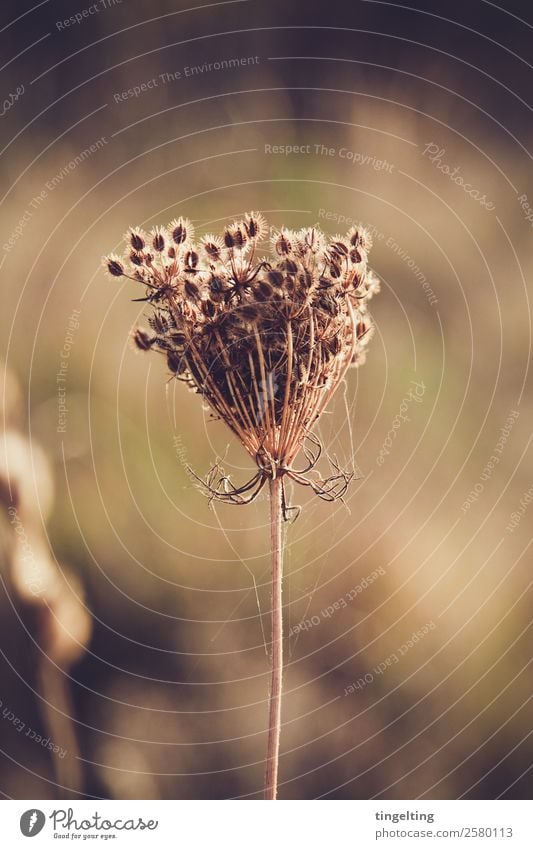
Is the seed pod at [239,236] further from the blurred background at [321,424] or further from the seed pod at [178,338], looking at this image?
the blurred background at [321,424]

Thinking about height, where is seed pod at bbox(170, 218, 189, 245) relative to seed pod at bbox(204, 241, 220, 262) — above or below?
above

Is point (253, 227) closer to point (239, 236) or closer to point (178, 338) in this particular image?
point (239, 236)

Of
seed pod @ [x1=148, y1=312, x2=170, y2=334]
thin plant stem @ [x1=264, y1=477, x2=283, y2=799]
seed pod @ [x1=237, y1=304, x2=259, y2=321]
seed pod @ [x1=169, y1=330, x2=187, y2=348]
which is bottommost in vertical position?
thin plant stem @ [x1=264, y1=477, x2=283, y2=799]

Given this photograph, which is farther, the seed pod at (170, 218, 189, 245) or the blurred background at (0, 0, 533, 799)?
the blurred background at (0, 0, 533, 799)

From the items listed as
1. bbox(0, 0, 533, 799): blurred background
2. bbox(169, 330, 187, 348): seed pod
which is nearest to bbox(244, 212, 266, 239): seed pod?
bbox(169, 330, 187, 348): seed pod
